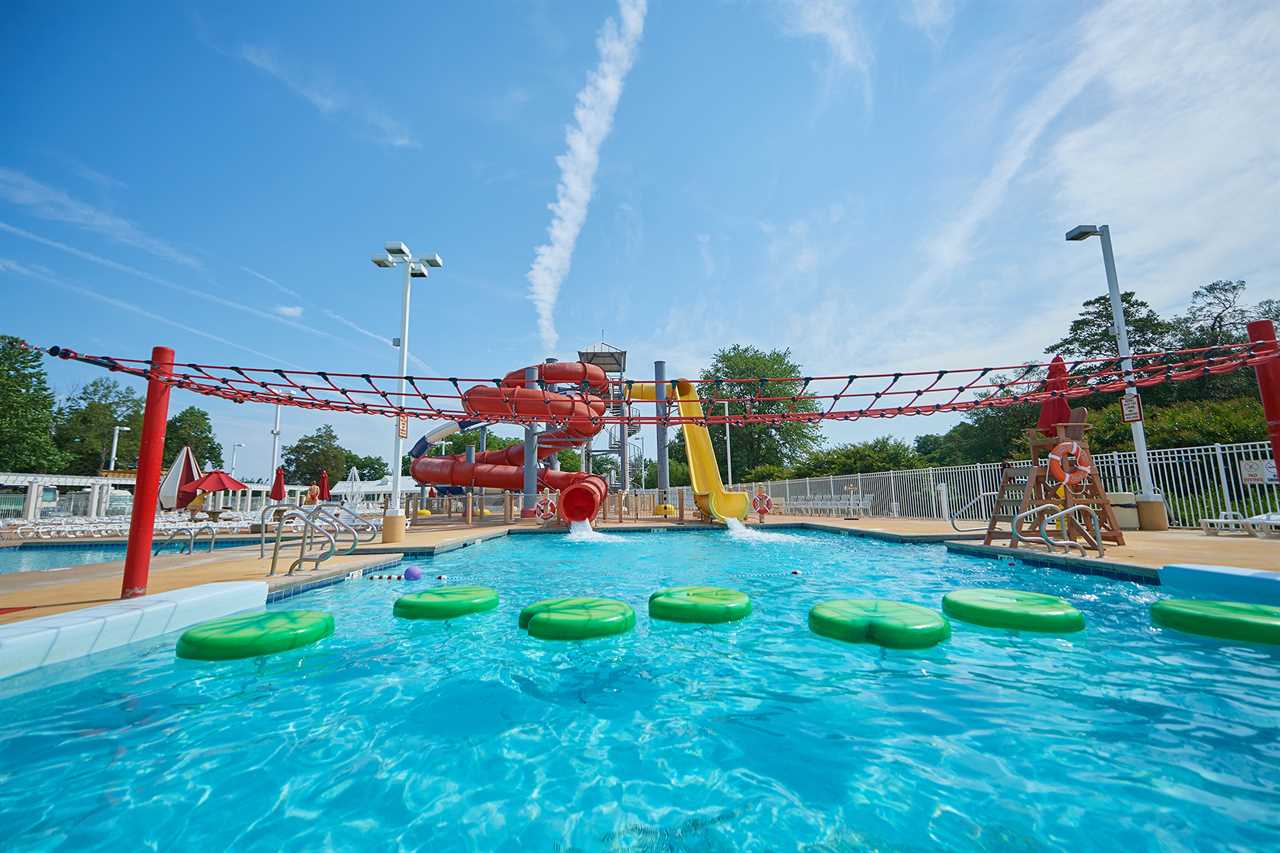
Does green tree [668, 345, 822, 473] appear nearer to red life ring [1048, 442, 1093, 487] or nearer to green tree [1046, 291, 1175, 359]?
green tree [1046, 291, 1175, 359]

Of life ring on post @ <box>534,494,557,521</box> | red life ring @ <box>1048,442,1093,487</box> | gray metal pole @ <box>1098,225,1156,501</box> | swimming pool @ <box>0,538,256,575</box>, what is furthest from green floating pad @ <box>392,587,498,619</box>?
gray metal pole @ <box>1098,225,1156,501</box>

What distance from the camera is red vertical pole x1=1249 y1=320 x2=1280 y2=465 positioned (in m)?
6.77

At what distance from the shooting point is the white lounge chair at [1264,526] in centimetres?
995

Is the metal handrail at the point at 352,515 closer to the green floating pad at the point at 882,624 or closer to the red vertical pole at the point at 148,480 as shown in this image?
the red vertical pole at the point at 148,480

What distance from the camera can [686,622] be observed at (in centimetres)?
577

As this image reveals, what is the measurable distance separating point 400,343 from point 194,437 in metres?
64.2

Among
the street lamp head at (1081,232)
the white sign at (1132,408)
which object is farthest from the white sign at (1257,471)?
the street lamp head at (1081,232)

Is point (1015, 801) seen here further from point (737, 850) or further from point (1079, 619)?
point (1079, 619)

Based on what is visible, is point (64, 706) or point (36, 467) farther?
point (36, 467)

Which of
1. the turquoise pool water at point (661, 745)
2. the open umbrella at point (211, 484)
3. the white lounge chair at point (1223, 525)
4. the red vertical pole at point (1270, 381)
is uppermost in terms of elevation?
the red vertical pole at point (1270, 381)

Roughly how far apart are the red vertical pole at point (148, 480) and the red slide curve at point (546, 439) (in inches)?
171

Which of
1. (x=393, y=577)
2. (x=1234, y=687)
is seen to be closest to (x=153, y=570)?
(x=393, y=577)

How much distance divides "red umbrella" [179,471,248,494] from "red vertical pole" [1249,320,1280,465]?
1963 cm

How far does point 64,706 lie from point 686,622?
5040 millimetres
